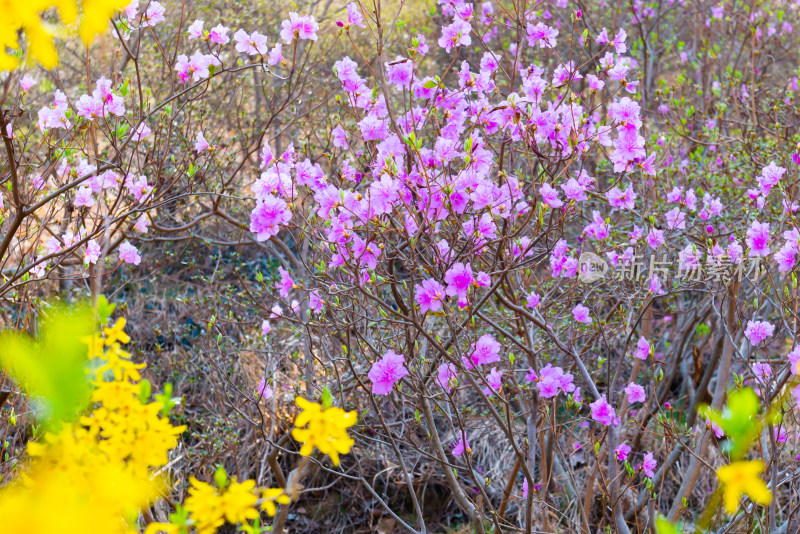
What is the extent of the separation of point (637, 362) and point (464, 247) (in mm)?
1658

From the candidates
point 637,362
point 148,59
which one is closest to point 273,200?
point 637,362

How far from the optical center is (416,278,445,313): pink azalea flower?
2133 mm

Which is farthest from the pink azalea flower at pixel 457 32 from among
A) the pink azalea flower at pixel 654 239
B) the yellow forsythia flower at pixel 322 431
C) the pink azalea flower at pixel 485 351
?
the yellow forsythia flower at pixel 322 431

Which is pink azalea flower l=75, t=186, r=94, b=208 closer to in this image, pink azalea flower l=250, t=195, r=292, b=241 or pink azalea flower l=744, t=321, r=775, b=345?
pink azalea flower l=250, t=195, r=292, b=241

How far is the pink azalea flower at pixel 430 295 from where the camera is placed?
84.0 inches

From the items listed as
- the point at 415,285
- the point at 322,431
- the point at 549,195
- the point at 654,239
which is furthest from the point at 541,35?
the point at 322,431

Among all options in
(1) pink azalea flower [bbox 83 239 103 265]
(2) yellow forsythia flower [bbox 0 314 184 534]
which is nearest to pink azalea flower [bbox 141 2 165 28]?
(1) pink azalea flower [bbox 83 239 103 265]

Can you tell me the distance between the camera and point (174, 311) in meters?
5.69

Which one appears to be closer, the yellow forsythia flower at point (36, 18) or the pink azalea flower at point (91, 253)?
the yellow forsythia flower at point (36, 18)

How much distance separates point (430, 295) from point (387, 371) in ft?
0.89

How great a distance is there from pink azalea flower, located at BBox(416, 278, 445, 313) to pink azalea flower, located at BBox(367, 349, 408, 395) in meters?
0.17

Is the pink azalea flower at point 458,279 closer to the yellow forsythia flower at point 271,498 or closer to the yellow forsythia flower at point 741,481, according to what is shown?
the yellow forsythia flower at point 271,498

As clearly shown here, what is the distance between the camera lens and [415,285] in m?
2.82

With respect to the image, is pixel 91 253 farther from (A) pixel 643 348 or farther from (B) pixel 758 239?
(B) pixel 758 239
